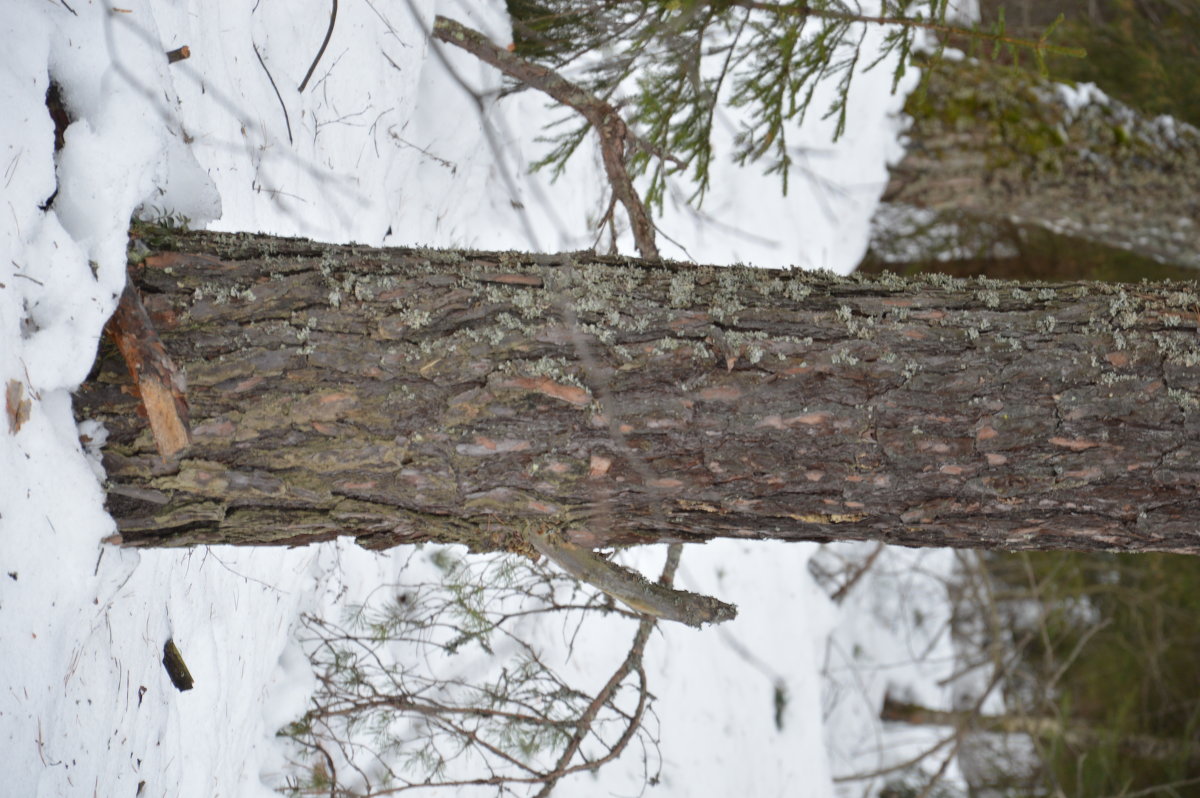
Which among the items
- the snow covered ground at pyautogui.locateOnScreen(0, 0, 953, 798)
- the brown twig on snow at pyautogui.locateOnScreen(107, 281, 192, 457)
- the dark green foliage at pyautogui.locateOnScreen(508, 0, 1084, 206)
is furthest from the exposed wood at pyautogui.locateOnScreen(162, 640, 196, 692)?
the dark green foliage at pyautogui.locateOnScreen(508, 0, 1084, 206)

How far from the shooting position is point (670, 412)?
122 cm

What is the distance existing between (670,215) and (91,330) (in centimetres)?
276

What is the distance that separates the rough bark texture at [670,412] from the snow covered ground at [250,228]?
12 centimetres

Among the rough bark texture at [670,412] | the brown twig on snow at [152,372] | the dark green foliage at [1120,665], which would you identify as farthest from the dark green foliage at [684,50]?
the dark green foliage at [1120,665]

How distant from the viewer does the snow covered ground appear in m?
1.21

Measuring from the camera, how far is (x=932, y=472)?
1.22 meters

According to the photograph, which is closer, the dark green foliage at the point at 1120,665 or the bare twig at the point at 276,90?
the bare twig at the point at 276,90

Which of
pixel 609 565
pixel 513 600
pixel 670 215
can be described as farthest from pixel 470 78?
pixel 609 565

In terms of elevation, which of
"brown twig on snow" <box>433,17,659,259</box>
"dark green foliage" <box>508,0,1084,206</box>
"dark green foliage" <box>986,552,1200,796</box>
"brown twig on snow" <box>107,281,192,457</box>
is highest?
"dark green foliage" <box>508,0,1084,206</box>

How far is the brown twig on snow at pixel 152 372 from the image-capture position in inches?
47.9

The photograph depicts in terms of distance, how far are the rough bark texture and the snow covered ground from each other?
4.6 inches

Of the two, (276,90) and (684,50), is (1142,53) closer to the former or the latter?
(684,50)

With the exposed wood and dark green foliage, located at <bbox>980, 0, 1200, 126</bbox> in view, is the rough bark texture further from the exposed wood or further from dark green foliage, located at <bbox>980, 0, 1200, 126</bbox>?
dark green foliage, located at <bbox>980, 0, 1200, 126</bbox>

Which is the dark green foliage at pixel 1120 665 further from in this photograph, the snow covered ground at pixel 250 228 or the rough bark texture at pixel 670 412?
the rough bark texture at pixel 670 412
